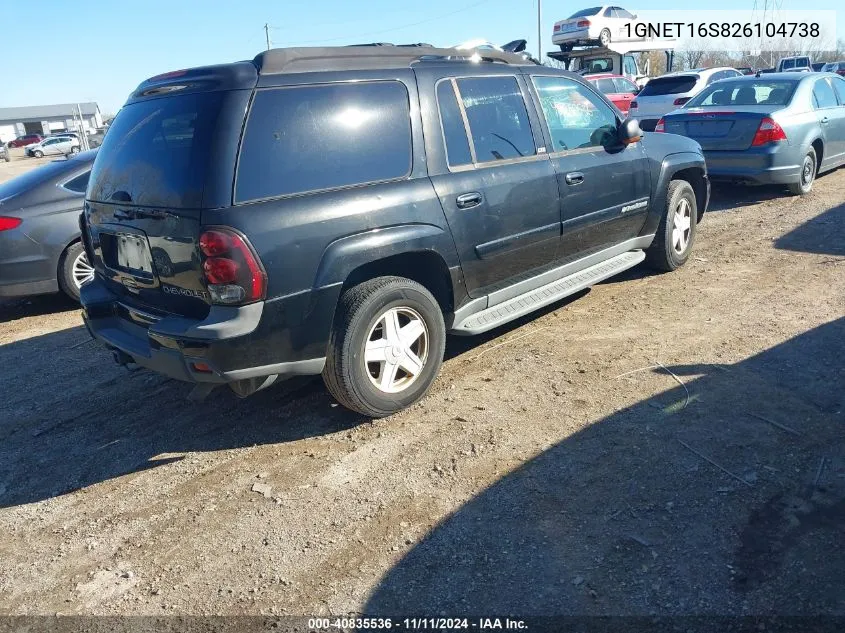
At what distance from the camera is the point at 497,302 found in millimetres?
4551

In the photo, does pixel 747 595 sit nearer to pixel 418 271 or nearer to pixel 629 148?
pixel 418 271

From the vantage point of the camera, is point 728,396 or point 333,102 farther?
point 728,396

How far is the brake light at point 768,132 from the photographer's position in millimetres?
8430

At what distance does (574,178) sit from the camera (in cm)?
486

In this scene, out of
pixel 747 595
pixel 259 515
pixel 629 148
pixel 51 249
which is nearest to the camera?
pixel 747 595

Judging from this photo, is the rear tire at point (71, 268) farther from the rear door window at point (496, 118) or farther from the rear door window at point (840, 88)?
the rear door window at point (840, 88)

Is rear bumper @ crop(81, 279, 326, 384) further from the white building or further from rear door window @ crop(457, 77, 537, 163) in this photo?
the white building

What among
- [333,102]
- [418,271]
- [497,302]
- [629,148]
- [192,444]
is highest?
[333,102]

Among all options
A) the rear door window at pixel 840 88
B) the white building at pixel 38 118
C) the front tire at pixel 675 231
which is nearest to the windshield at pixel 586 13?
the rear door window at pixel 840 88

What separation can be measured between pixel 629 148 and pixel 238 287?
3.58m

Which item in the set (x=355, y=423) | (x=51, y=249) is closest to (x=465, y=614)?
(x=355, y=423)

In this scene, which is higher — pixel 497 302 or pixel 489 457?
pixel 497 302

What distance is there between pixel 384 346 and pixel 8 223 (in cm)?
431

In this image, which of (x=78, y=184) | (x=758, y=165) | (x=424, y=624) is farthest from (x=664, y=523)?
(x=758, y=165)
